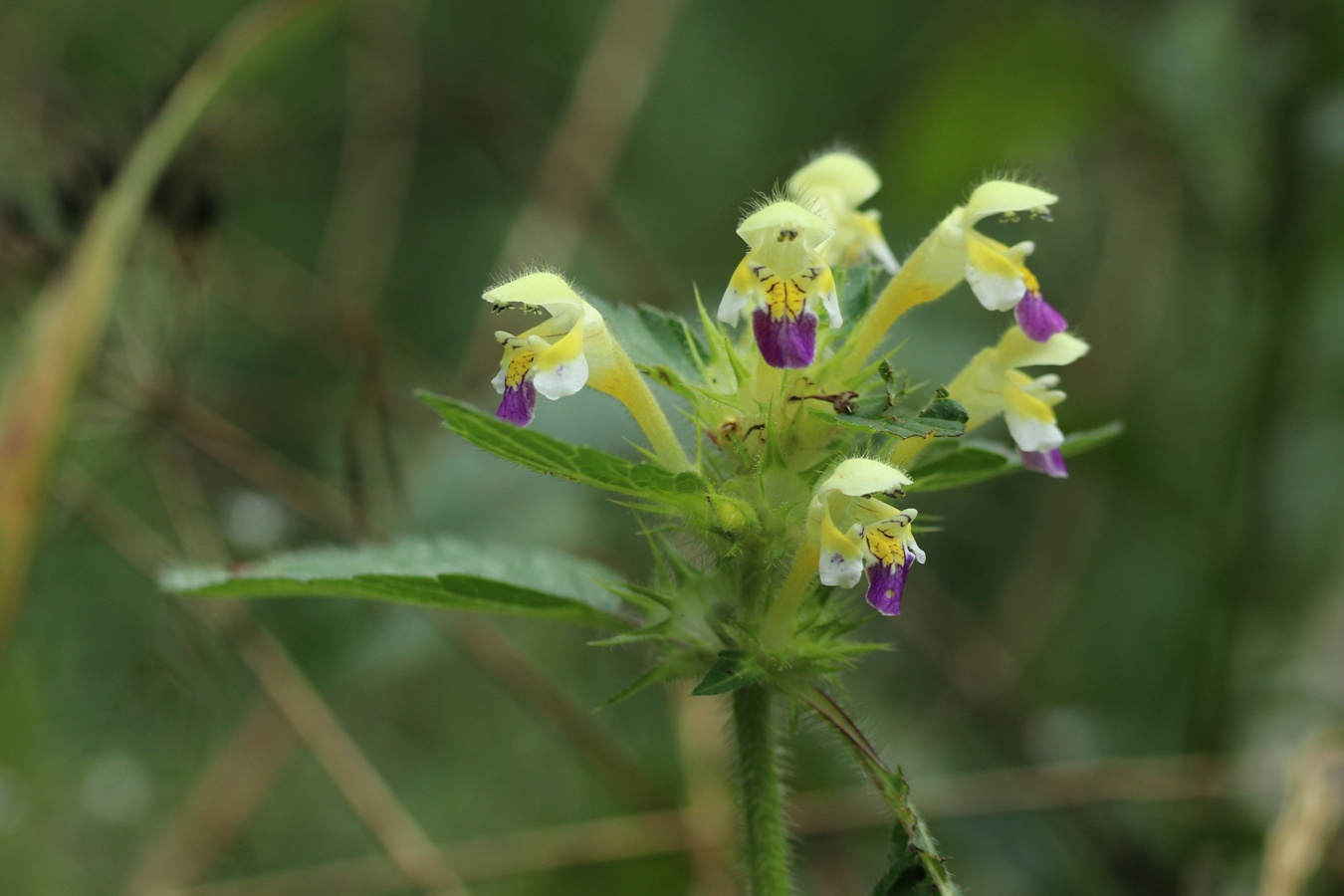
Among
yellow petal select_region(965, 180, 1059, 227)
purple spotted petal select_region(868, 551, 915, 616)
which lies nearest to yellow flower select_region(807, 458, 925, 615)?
purple spotted petal select_region(868, 551, 915, 616)

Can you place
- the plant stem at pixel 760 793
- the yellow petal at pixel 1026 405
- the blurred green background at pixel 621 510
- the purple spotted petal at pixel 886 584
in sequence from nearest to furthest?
the purple spotted petal at pixel 886 584
the plant stem at pixel 760 793
the yellow petal at pixel 1026 405
the blurred green background at pixel 621 510

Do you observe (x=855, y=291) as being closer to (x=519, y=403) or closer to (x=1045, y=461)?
(x=1045, y=461)

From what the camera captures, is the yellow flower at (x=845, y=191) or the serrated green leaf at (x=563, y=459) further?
the yellow flower at (x=845, y=191)

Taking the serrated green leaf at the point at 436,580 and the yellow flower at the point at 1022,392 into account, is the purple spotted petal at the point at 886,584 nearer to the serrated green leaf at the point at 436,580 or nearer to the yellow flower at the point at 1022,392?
the yellow flower at the point at 1022,392

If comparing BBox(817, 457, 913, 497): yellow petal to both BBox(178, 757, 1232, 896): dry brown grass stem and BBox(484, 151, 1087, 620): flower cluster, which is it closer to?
BBox(484, 151, 1087, 620): flower cluster

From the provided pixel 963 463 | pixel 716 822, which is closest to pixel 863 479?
pixel 963 463

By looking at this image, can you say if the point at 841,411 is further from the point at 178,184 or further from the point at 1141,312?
the point at 1141,312

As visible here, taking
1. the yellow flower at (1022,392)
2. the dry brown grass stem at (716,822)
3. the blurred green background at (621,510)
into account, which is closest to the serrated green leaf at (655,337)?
the yellow flower at (1022,392)

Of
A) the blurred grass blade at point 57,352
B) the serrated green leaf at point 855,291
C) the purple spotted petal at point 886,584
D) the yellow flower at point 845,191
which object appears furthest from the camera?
the blurred grass blade at point 57,352

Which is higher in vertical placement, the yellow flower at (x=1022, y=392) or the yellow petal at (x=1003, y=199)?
the yellow petal at (x=1003, y=199)
